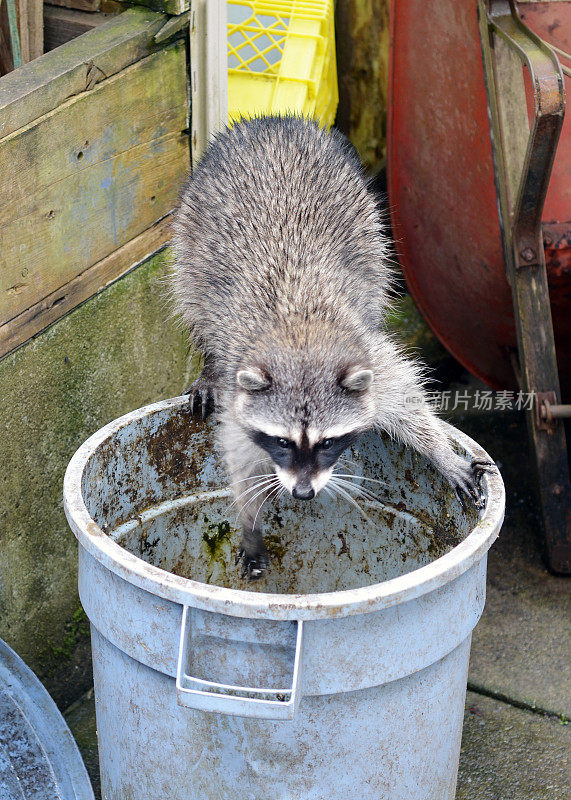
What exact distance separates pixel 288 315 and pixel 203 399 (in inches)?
15.2

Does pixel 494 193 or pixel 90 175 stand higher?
pixel 90 175

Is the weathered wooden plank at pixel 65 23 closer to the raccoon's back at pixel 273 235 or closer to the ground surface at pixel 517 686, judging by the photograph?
the raccoon's back at pixel 273 235

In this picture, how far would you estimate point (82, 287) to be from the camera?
2.60 meters

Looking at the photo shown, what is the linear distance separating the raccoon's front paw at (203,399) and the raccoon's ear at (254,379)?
282mm

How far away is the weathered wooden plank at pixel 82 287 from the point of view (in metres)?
2.39

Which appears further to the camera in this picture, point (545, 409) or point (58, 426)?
point (545, 409)

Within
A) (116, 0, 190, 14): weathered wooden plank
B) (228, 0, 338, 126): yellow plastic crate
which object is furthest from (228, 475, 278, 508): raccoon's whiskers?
(228, 0, 338, 126): yellow plastic crate

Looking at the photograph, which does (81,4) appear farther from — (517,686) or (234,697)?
(517,686)

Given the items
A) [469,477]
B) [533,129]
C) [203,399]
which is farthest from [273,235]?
[469,477]

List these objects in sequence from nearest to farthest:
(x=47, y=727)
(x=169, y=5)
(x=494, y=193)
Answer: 1. (x=47, y=727)
2. (x=169, y=5)
3. (x=494, y=193)

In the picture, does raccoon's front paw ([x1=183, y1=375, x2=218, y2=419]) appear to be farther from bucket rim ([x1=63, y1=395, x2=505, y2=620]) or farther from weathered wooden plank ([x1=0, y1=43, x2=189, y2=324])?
bucket rim ([x1=63, y1=395, x2=505, y2=620])

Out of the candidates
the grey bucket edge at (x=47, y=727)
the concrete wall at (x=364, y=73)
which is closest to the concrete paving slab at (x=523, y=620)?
the grey bucket edge at (x=47, y=727)

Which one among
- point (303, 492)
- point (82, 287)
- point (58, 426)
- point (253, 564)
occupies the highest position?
point (82, 287)

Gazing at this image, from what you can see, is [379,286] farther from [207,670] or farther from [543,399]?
[207,670]
